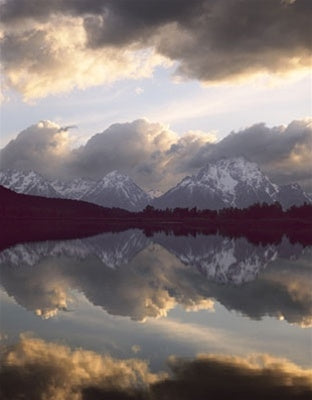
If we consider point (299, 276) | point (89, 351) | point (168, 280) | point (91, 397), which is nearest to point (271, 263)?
point (299, 276)

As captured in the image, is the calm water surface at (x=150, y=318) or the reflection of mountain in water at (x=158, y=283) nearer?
the calm water surface at (x=150, y=318)

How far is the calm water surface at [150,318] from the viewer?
26.1 metres

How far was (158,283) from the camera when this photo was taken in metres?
56.3

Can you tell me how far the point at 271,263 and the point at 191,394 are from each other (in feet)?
202

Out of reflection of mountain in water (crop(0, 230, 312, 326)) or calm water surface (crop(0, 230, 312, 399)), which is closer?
calm water surface (crop(0, 230, 312, 399))

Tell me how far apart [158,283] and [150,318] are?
1858 cm

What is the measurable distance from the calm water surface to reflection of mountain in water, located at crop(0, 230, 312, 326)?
0.13 metres

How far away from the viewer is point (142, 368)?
966 inches

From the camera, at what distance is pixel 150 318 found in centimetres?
3772

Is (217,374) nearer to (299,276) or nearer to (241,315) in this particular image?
(241,315)

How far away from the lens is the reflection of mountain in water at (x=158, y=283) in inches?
1678

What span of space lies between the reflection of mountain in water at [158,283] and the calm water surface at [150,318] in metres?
0.13

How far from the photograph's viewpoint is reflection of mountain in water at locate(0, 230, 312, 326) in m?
42.6

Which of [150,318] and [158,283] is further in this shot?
[158,283]
